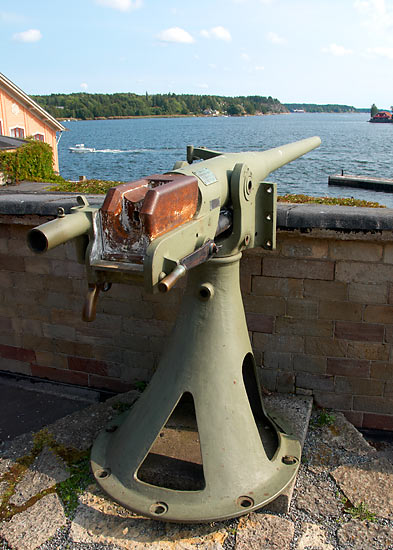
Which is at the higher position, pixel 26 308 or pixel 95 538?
pixel 26 308

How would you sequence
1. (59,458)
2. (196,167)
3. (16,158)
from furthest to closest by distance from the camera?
(16,158) → (59,458) → (196,167)

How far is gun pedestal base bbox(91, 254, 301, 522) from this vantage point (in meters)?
2.77

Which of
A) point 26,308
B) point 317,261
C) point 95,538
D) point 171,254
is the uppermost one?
point 171,254

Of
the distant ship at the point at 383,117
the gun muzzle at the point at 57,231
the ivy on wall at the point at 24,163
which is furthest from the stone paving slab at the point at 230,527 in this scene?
the distant ship at the point at 383,117

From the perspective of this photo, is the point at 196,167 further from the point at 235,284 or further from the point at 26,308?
the point at 26,308

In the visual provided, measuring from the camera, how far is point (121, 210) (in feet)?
6.83

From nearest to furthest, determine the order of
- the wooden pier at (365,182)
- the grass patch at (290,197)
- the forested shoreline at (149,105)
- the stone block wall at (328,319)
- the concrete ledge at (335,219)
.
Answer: the concrete ledge at (335,219) < the stone block wall at (328,319) < the grass patch at (290,197) < the wooden pier at (365,182) < the forested shoreline at (149,105)

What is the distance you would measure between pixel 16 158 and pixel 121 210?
31.9ft

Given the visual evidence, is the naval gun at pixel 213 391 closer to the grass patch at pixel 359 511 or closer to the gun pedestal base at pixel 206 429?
the gun pedestal base at pixel 206 429

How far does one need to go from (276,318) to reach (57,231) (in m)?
2.23

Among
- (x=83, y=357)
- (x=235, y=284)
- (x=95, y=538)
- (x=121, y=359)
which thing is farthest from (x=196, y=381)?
(x=83, y=357)

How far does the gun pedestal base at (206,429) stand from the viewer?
277cm

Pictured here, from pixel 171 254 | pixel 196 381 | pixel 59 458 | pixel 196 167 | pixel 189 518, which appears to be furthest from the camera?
pixel 59 458

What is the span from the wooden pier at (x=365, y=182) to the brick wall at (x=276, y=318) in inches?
940
